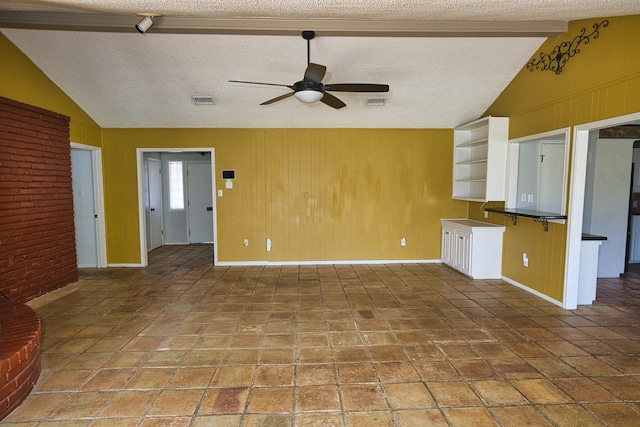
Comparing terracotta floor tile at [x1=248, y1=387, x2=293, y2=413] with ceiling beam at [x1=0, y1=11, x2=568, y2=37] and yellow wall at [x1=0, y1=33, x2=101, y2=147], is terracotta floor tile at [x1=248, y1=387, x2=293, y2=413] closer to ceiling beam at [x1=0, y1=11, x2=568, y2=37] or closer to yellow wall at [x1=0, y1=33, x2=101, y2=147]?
ceiling beam at [x1=0, y1=11, x2=568, y2=37]

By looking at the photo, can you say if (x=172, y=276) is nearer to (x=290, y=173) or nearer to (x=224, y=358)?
(x=290, y=173)

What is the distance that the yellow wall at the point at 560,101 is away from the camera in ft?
10.4

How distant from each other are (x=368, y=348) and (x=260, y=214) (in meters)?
3.62

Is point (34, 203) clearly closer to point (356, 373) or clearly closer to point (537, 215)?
point (356, 373)

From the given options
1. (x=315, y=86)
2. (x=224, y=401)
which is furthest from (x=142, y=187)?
(x=224, y=401)

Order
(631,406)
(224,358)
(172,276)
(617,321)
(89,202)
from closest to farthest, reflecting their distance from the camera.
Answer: (631,406), (224,358), (617,321), (172,276), (89,202)

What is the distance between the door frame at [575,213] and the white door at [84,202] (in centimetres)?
704

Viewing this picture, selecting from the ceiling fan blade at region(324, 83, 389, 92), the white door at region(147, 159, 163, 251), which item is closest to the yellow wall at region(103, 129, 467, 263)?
the white door at region(147, 159, 163, 251)

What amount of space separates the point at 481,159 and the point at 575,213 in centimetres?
198

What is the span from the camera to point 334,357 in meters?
2.78

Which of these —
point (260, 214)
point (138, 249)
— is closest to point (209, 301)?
point (260, 214)

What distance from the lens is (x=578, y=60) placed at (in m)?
3.67

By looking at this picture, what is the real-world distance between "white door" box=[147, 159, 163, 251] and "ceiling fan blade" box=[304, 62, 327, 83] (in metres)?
5.41

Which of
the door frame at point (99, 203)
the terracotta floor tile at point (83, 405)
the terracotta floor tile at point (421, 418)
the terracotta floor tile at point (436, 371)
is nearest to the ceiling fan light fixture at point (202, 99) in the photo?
the door frame at point (99, 203)
